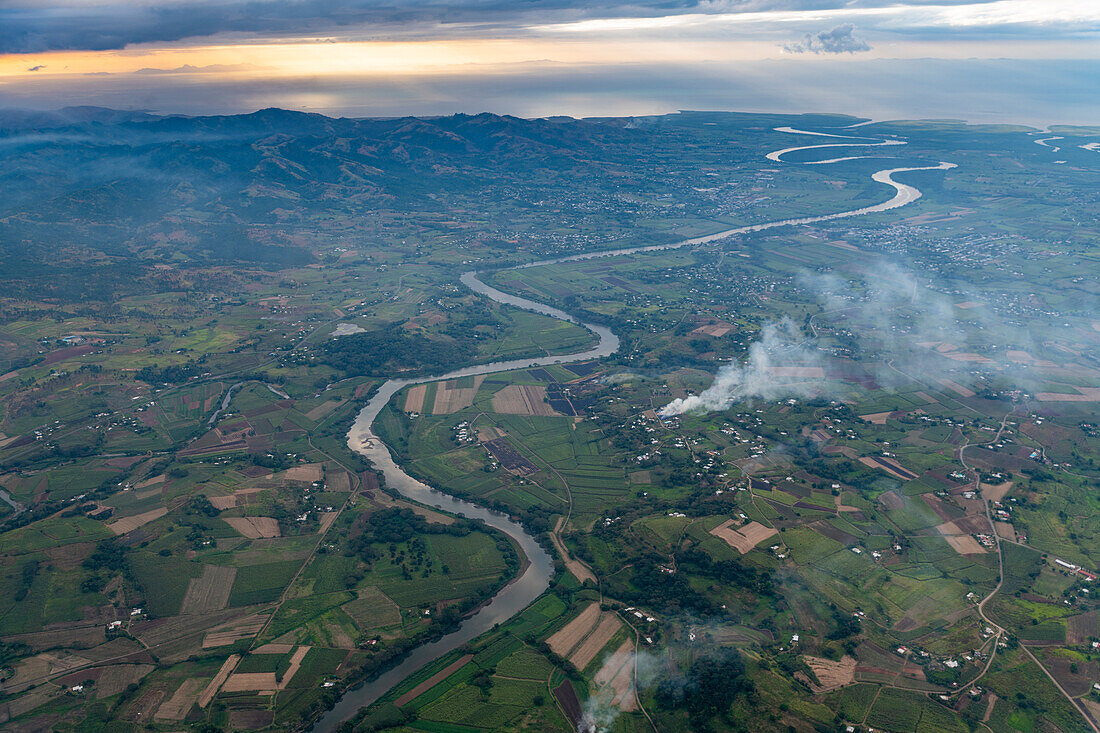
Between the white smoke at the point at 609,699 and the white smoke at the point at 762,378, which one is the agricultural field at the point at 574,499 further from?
the white smoke at the point at 762,378

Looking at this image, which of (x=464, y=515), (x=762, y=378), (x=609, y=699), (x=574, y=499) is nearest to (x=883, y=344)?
(x=762, y=378)

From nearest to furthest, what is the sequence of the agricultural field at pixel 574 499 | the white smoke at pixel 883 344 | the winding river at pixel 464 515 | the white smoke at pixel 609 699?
the white smoke at pixel 609 699 < the agricultural field at pixel 574 499 < the winding river at pixel 464 515 < the white smoke at pixel 883 344

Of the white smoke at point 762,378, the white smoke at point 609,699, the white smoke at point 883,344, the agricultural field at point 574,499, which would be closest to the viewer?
the white smoke at point 609,699

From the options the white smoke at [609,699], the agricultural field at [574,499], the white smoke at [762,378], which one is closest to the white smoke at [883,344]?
the white smoke at [762,378]

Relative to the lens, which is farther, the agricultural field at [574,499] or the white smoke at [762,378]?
the white smoke at [762,378]

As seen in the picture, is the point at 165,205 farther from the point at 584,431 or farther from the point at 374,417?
the point at 584,431

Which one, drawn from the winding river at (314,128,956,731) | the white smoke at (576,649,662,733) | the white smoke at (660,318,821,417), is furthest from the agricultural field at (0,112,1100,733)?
the winding river at (314,128,956,731)

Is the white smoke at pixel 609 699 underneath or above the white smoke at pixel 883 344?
underneath

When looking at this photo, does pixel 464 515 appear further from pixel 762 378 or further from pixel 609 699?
pixel 762 378

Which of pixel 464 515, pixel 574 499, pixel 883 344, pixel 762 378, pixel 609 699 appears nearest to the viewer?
pixel 609 699
